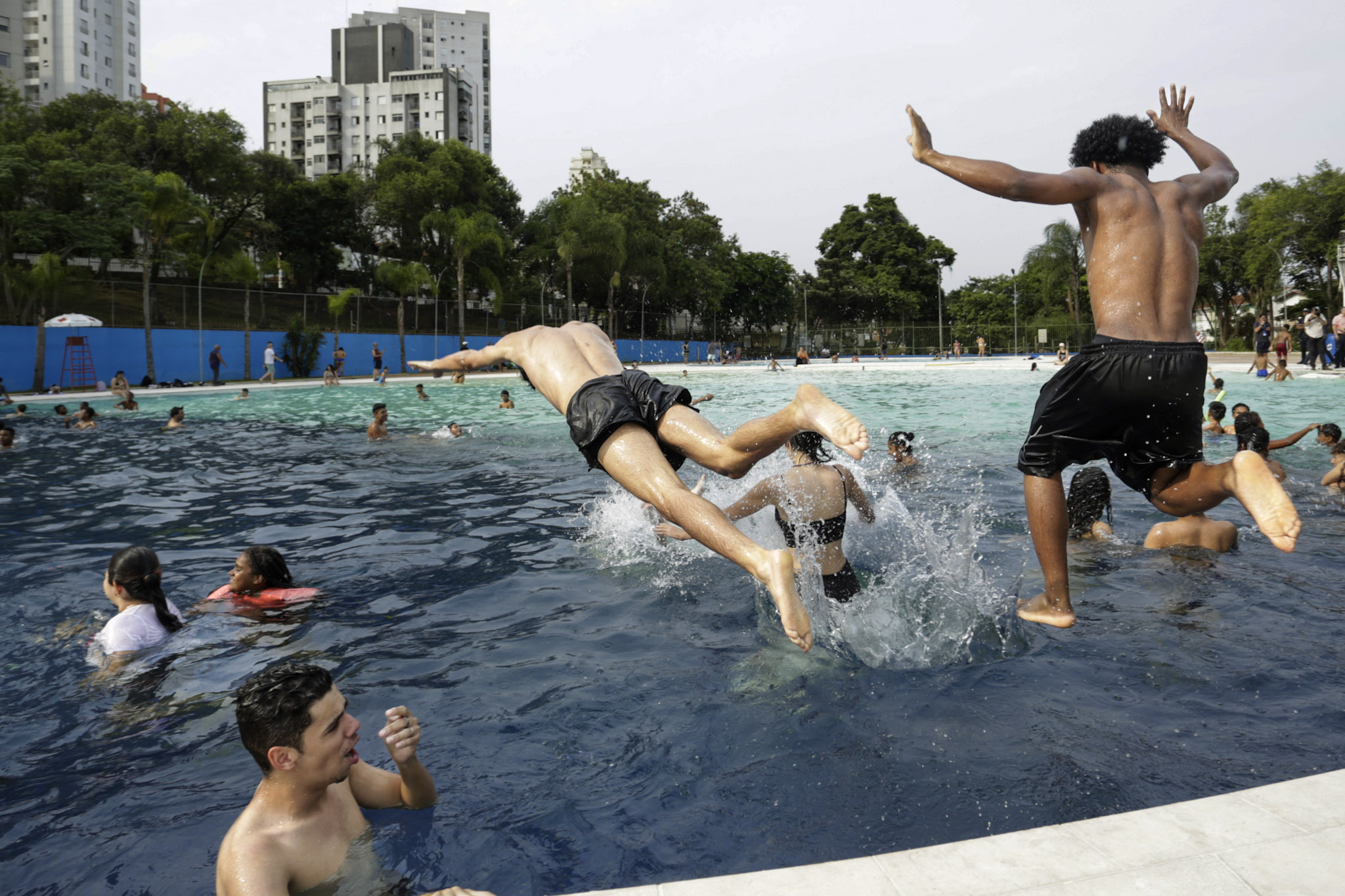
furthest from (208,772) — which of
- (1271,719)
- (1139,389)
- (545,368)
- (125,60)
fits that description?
(125,60)

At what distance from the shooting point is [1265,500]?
354 centimetres

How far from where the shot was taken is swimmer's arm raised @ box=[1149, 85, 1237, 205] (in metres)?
4.18

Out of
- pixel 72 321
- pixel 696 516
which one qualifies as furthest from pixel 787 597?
pixel 72 321

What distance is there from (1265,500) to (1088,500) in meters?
4.07

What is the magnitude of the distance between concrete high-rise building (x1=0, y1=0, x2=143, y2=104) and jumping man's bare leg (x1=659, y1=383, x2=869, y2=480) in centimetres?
9316

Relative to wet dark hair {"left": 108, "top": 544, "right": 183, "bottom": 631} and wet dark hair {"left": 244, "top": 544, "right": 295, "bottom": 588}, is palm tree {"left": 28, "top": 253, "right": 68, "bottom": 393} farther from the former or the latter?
wet dark hair {"left": 108, "top": 544, "right": 183, "bottom": 631}

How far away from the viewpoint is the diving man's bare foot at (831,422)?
3.39m

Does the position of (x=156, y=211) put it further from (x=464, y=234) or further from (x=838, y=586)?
(x=838, y=586)

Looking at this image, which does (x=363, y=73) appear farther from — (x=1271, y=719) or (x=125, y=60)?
(x=1271, y=719)

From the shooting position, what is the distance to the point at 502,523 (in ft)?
28.8

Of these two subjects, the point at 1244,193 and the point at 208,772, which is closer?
the point at 208,772

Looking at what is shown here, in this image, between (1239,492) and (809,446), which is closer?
(1239,492)

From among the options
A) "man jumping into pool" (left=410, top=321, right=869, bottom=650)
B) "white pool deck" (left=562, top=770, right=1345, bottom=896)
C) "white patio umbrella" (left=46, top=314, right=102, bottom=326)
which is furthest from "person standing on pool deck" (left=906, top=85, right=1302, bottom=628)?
"white patio umbrella" (left=46, top=314, right=102, bottom=326)

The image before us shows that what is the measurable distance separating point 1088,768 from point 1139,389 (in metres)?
1.64
